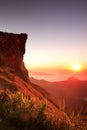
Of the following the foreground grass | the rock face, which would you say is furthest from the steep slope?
the foreground grass

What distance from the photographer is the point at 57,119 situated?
14.2 m

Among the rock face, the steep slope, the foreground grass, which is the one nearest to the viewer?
the foreground grass

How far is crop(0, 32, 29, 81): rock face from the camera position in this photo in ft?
139

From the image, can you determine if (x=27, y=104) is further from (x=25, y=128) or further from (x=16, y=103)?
(x=25, y=128)

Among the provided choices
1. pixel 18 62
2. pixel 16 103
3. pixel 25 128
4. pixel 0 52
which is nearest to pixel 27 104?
pixel 16 103

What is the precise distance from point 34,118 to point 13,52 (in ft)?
105

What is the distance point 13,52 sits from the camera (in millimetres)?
45406

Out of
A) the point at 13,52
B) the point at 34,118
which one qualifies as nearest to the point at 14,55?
the point at 13,52

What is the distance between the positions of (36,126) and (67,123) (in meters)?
1.36

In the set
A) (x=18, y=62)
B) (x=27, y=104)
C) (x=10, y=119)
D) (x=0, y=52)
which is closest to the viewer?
(x=10, y=119)

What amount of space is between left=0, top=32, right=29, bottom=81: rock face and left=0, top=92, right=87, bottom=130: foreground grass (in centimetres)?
2644

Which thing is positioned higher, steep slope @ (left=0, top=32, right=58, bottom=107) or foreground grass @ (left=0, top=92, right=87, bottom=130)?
steep slope @ (left=0, top=32, right=58, bottom=107)

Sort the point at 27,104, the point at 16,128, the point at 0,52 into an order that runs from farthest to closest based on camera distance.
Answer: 1. the point at 0,52
2. the point at 27,104
3. the point at 16,128

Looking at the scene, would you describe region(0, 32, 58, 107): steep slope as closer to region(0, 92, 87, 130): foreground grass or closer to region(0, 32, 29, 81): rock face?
region(0, 32, 29, 81): rock face
